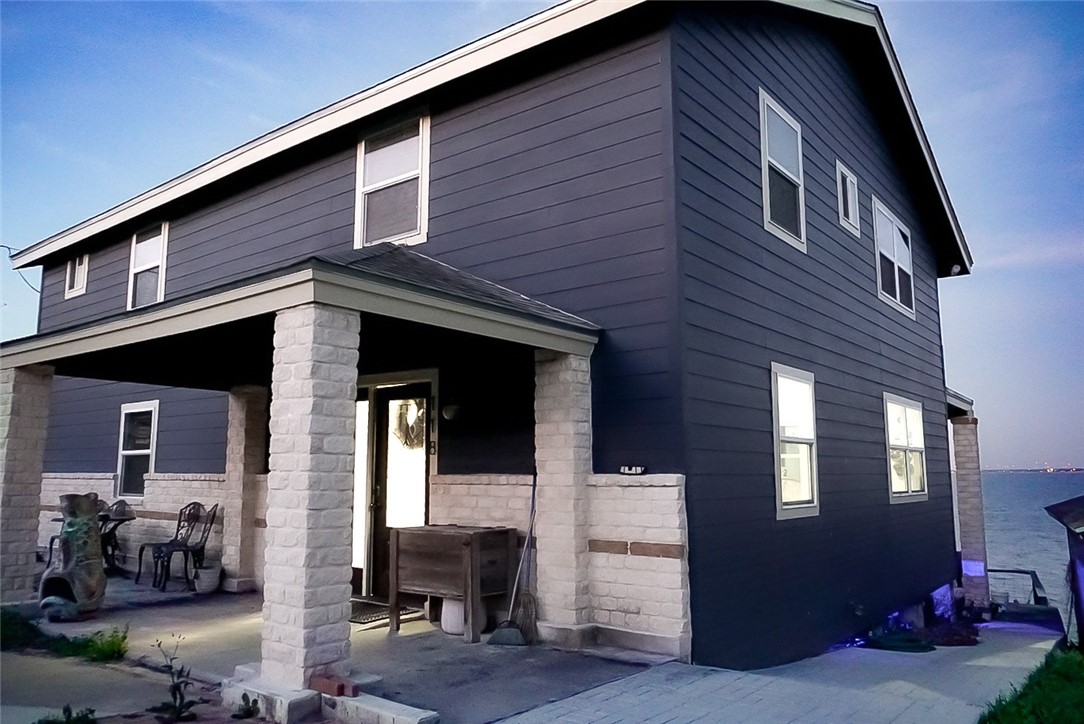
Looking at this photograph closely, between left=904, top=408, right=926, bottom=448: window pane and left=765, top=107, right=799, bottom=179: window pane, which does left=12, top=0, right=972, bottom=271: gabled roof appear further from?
left=904, top=408, right=926, bottom=448: window pane

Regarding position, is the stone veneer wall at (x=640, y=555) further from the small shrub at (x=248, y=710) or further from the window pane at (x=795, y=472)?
the small shrub at (x=248, y=710)

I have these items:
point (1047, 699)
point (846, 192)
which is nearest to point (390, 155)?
point (846, 192)

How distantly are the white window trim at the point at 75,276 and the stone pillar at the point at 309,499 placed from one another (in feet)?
32.2

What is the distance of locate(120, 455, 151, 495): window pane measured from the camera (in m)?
11.2

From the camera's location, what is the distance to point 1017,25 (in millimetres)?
12781

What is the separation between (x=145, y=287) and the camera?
1145 cm

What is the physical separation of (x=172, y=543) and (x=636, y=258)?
20.1 feet

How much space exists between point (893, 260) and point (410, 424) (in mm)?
7558

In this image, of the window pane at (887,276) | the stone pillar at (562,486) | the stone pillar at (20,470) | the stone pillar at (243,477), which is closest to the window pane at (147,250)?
the stone pillar at (243,477)

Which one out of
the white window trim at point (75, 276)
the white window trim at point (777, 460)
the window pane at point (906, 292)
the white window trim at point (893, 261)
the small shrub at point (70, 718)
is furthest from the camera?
the white window trim at point (75, 276)

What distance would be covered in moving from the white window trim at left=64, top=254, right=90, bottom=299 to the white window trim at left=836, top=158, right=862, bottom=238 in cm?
1103

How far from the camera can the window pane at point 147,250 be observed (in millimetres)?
11344

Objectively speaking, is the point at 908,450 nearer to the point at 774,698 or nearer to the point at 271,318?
the point at 774,698

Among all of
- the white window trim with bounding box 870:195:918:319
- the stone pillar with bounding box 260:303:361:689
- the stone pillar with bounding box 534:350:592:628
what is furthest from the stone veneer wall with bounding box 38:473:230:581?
the white window trim with bounding box 870:195:918:319
